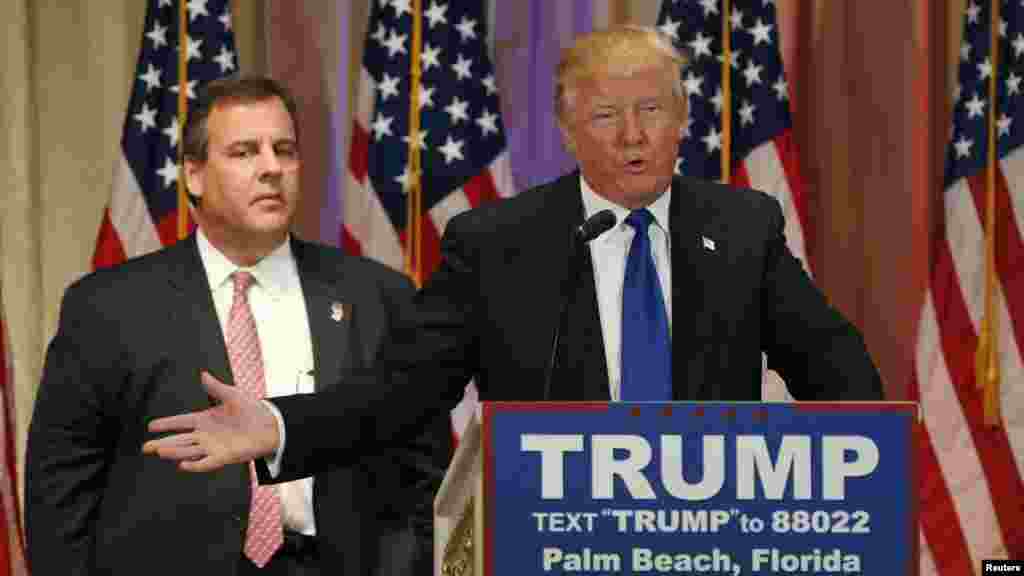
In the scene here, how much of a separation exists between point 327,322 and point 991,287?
2.61 meters

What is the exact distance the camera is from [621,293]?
2531 millimetres

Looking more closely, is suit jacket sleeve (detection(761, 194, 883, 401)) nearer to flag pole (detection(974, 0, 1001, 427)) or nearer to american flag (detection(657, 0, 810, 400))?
american flag (detection(657, 0, 810, 400))

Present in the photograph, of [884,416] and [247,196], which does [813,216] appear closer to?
[247,196]

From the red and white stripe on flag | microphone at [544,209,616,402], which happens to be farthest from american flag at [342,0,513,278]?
microphone at [544,209,616,402]

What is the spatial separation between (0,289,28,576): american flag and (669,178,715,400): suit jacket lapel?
9.87 ft

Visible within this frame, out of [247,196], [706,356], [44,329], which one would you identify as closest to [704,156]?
[247,196]

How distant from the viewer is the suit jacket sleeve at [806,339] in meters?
2.51

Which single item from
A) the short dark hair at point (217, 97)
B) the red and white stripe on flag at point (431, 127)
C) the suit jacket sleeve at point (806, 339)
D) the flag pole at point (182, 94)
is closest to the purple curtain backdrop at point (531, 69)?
the red and white stripe on flag at point (431, 127)

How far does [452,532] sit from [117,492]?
55.9 inches

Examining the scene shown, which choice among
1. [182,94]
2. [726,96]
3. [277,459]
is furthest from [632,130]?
[182,94]

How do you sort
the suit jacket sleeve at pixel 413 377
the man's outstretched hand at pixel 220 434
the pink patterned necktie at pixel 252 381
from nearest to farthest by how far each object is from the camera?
1. the man's outstretched hand at pixel 220 434
2. the suit jacket sleeve at pixel 413 377
3. the pink patterned necktie at pixel 252 381

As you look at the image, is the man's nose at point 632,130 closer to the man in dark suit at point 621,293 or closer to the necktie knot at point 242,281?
the man in dark suit at point 621,293

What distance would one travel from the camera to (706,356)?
2.54 metres

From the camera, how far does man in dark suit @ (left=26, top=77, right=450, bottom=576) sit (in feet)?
10.8
